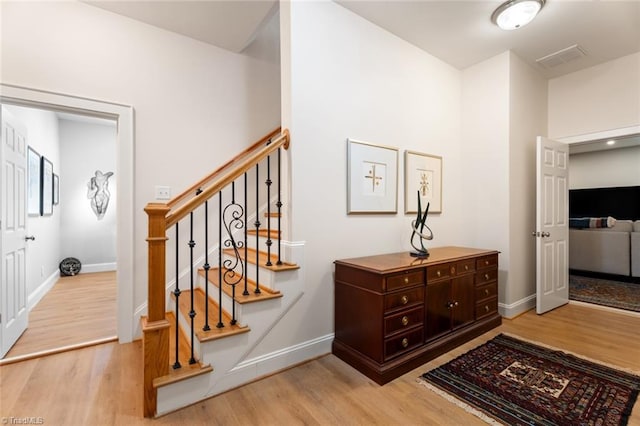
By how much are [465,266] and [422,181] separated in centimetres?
99

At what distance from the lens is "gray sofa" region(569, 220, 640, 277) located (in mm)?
4418

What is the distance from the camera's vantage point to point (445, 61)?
11.0 ft

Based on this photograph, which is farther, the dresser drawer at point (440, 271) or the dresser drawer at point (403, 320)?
the dresser drawer at point (440, 271)

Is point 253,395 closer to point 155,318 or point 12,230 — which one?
point 155,318

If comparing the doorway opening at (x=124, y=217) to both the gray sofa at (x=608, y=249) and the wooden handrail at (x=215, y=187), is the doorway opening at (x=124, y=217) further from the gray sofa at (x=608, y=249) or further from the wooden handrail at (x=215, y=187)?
the gray sofa at (x=608, y=249)

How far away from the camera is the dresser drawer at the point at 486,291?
2723 millimetres

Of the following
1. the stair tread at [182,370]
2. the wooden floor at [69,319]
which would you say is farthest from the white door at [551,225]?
the wooden floor at [69,319]

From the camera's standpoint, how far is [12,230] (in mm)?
2469

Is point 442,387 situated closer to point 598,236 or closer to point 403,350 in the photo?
point 403,350

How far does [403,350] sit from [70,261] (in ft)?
18.9

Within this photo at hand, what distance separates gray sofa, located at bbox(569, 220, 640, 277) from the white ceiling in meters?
2.89

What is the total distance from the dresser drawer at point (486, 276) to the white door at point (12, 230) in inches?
158

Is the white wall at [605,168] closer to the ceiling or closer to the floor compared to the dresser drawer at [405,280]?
closer to the ceiling

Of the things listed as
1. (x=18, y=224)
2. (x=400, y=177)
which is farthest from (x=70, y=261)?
(x=400, y=177)
